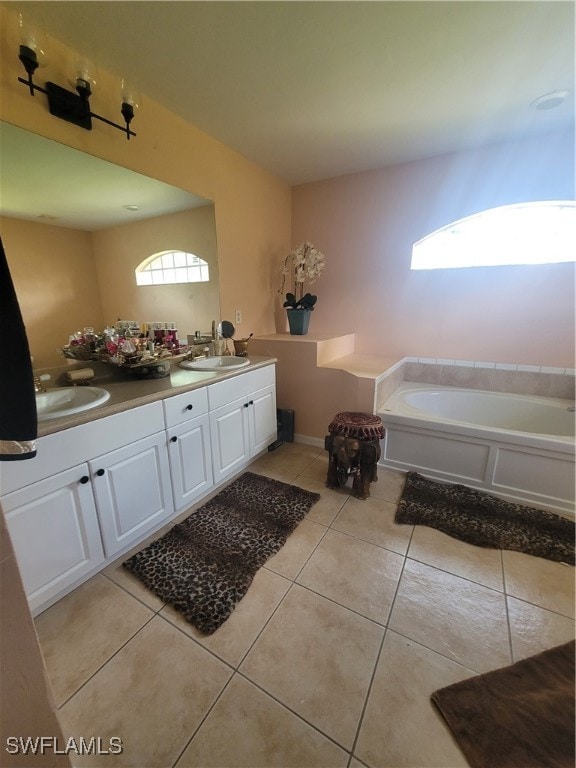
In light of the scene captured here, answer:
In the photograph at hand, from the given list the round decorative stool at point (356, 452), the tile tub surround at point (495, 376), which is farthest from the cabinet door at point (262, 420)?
the tile tub surround at point (495, 376)

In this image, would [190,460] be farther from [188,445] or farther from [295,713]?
[295,713]

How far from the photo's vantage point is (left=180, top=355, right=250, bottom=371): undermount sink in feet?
6.76

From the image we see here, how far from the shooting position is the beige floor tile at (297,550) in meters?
1.50

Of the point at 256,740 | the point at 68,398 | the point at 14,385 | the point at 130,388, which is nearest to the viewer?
the point at 14,385

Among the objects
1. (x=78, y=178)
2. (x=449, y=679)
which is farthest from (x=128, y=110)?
(x=449, y=679)

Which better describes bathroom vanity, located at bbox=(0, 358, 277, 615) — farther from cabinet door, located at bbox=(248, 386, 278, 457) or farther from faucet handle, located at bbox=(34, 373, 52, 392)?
faucet handle, located at bbox=(34, 373, 52, 392)

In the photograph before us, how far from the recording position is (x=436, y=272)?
8.70 feet

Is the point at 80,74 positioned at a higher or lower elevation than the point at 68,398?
Result: higher

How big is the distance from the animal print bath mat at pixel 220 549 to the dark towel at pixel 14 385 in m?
1.05

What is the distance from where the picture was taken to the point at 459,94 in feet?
5.67

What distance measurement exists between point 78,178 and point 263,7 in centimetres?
112

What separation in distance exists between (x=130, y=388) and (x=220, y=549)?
968 mm

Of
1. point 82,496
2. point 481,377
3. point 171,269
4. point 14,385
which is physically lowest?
point 82,496

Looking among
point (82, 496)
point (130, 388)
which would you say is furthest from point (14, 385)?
point (130, 388)
